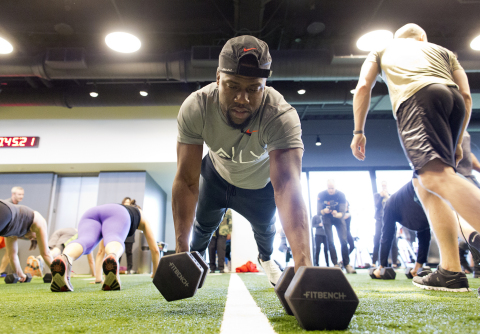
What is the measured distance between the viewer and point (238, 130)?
152cm

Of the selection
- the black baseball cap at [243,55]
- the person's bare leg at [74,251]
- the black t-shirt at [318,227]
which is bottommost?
the person's bare leg at [74,251]

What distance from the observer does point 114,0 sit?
16.4 ft

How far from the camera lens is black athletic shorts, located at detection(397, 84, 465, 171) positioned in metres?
1.38

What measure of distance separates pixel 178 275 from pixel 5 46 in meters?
5.96

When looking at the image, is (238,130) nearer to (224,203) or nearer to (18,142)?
(224,203)

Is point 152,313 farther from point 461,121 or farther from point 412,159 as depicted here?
point 461,121

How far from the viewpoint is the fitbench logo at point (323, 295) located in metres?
0.76

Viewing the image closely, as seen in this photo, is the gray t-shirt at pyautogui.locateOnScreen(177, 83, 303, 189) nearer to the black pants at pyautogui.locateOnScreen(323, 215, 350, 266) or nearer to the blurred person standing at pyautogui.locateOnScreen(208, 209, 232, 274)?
the black pants at pyautogui.locateOnScreen(323, 215, 350, 266)

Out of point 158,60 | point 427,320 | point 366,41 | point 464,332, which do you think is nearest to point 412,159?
point 427,320

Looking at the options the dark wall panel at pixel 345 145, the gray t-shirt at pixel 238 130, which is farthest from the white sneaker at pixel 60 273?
the dark wall panel at pixel 345 145

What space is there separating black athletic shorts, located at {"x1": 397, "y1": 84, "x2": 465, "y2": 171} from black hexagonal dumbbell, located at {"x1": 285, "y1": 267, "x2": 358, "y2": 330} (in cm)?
90

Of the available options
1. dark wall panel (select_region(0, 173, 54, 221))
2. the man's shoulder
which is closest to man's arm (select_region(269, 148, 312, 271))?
the man's shoulder

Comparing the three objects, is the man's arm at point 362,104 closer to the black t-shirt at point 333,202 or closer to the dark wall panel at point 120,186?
the black t-shirt at point 333,202

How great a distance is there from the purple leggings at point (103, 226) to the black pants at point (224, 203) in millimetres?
821
